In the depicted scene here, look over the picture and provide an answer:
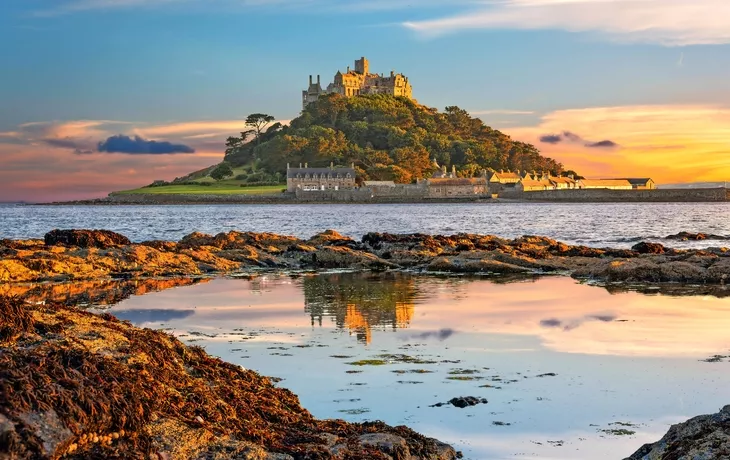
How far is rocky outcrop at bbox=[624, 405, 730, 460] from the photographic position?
499cm

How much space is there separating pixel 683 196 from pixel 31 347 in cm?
19166

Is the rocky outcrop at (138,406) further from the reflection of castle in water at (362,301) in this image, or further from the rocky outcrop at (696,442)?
the reflection of castle in water at (362,301)

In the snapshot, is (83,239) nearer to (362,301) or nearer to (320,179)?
(362,301)

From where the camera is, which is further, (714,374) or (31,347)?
(714,374)

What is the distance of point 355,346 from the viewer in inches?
400

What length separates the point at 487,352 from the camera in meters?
9.81

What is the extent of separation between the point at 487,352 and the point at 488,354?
13 cm

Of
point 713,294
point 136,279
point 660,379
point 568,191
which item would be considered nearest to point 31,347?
point 660,379

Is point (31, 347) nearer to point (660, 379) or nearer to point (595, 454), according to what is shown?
point (595, 454)

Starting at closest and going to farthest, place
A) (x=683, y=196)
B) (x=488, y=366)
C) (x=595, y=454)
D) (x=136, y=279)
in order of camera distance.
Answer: (x=595, y=454)
(x=488, y=366)
(x=136, y=279)
(x=683, y=196)

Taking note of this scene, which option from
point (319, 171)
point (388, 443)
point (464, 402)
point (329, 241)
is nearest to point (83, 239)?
point (329, 241)

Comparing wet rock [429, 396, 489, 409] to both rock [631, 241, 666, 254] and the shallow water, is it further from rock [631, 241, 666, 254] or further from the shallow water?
rock [631, 241, 666, 254]

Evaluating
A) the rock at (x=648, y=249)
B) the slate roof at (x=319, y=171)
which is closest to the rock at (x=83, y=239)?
the rock at (x=648, y=249)

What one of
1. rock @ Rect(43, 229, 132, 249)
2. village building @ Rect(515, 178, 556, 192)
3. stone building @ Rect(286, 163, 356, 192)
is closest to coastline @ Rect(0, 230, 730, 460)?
rock @ Rect(43, 229, 132, 249)
